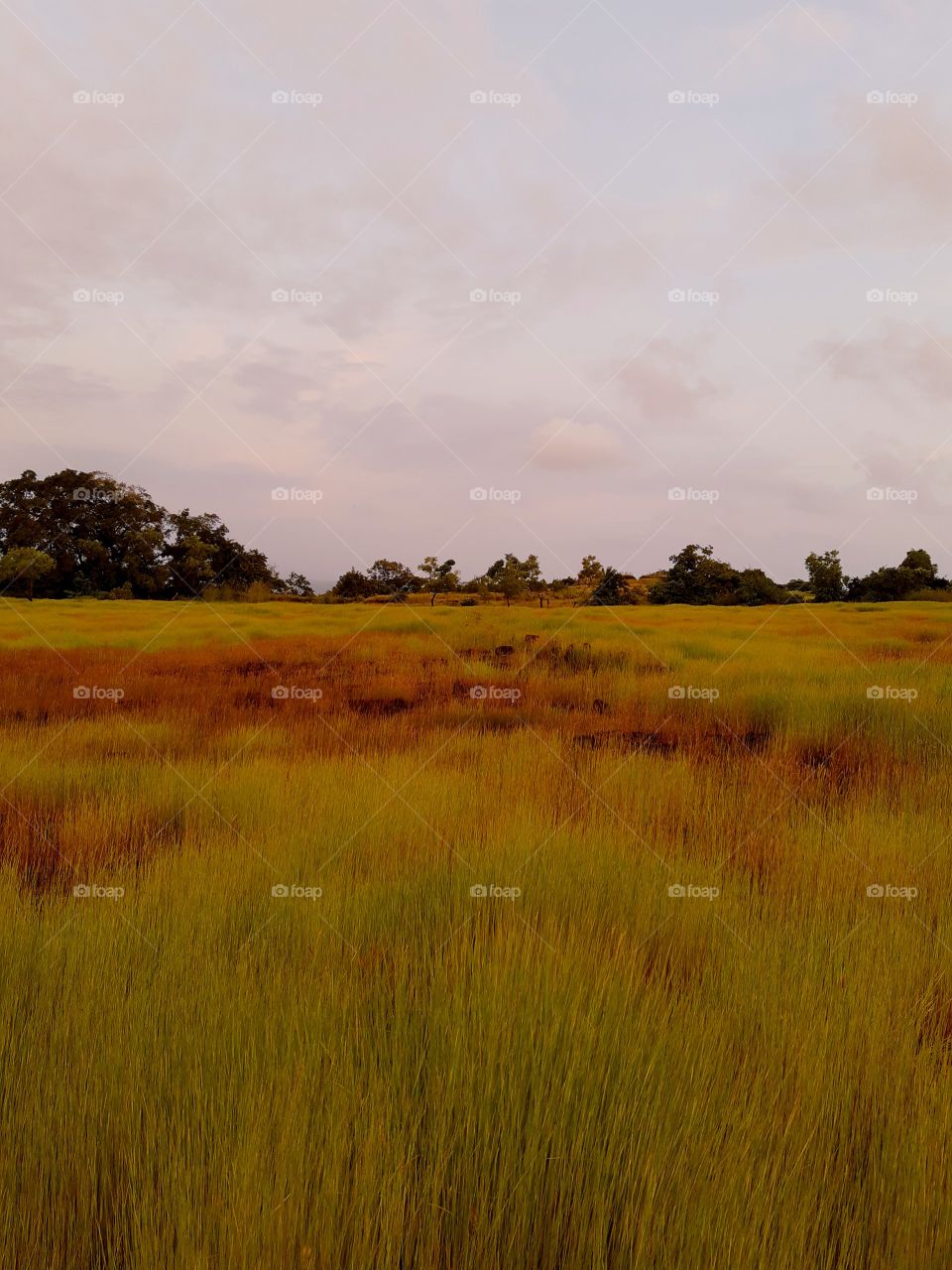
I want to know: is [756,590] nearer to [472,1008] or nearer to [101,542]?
[101,542]

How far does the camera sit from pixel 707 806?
5457 millimetres

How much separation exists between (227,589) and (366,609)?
656 cm

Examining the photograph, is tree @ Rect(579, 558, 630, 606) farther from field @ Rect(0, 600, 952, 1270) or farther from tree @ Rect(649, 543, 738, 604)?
field @ Rect(0, 600, 952, 1270)

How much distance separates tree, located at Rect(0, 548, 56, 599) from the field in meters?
17.3

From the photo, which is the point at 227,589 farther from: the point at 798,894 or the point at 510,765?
the point at 798,894

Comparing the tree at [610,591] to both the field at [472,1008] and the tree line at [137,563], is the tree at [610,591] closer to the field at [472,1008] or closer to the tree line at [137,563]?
the tree line at [137,563]

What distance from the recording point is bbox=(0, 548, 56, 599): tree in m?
22.1

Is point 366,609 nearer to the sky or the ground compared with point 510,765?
nearer to the sky

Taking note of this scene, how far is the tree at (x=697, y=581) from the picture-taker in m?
28.7

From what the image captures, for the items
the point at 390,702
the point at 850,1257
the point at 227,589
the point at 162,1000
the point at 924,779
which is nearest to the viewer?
the point at 850,1257

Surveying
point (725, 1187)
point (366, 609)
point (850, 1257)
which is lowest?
point (850, 1257)

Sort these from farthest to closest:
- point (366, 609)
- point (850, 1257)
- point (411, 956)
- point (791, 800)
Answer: point (366, 609)
point (791, 800)
point (411, 956)
point (850, 1257)

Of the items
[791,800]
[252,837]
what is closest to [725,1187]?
[252,837]

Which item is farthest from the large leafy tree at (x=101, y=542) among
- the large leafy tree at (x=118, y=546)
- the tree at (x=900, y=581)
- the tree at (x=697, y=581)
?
the tree at (x=900, y=581)
